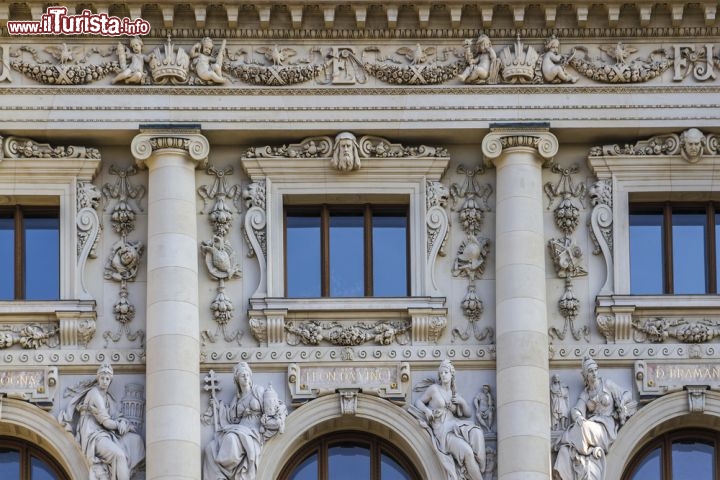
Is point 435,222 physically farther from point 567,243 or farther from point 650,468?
point 650,468

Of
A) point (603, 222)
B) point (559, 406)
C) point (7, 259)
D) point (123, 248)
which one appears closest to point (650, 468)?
point (559, 406)

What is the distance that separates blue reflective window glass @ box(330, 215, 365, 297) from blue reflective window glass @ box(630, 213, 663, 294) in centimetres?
413

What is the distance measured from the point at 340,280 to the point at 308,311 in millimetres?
1044

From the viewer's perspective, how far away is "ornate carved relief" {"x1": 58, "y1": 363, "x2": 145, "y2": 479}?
1726 inches

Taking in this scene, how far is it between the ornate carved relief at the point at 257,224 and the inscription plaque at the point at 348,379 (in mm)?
→ 1500

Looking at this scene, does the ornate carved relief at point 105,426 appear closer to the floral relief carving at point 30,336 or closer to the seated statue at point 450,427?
the floral relief carving at point 30,336

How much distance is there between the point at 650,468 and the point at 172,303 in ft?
24.8

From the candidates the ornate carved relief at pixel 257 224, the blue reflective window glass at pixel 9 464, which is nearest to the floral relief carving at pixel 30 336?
the blue reflective window glass at pixel 9 464

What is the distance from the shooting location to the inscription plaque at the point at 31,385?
44438 millimetres

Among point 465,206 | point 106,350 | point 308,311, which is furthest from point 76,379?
point 465,206

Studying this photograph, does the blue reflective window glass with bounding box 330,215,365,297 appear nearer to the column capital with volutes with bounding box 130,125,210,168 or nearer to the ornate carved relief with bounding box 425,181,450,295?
the ornate carved relief with bounding box 425,181,450,295

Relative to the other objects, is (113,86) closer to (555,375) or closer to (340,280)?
(340,280)

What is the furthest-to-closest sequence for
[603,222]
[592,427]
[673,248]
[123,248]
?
[673,248] < [603,222] < [123,248] < [592,427]

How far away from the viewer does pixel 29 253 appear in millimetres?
45688
